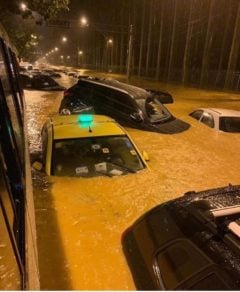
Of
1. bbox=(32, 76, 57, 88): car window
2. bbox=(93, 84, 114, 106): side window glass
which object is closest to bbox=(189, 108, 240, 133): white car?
bbox=(93, 84, 114, 106): side window glass

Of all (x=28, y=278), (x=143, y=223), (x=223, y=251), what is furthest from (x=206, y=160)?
(x=28, y=278)

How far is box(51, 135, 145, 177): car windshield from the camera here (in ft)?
Answer: 19.1

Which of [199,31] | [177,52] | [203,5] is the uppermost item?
[203,5]

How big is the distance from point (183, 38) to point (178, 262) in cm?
4496

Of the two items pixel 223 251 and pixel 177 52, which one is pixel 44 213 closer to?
pixel 223 251

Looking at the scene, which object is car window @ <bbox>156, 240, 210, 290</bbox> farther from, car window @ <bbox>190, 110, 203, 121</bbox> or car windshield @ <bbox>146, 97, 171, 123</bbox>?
car window @ <bbox>190, 110, 203, 121</bbox>

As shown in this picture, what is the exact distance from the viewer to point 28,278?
210 cm

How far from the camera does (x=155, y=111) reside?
10.8 meters

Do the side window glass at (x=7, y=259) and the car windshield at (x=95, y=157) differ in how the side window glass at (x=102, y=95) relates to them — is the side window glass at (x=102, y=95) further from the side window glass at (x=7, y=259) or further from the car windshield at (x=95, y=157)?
the side window glass at (x=7, y=259)

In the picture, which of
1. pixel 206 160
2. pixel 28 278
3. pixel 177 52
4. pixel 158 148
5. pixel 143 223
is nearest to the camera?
Answer: pixel 28 278

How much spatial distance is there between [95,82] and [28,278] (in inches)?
430

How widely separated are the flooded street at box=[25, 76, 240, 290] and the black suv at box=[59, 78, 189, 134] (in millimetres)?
1098

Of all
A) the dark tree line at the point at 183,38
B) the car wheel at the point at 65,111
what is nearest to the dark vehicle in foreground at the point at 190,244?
the car wheel at the point at 65,111

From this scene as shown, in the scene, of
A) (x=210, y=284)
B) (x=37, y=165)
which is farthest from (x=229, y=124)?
(x=210, y=284)
